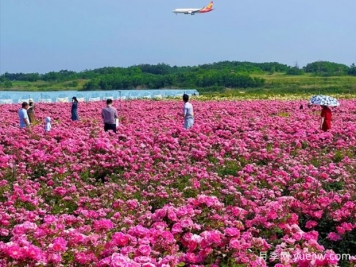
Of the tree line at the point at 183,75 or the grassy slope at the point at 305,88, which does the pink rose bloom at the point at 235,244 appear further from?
the tree line at the point at 183,75

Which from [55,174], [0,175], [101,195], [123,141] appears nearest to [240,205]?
[101,195]

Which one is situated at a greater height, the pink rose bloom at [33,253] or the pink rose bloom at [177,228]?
the pink rose bloom at [33,253]

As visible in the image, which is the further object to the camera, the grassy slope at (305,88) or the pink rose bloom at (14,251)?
the grassy slope at (305,88)

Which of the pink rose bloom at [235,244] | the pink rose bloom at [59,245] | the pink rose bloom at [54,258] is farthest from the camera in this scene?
the pink rose bloom at [235,244]

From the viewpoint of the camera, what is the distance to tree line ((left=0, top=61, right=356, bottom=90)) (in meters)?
84.4

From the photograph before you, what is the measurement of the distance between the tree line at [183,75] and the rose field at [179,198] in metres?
69.0

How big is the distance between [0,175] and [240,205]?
376 cm

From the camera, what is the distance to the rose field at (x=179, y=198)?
3.84 meters

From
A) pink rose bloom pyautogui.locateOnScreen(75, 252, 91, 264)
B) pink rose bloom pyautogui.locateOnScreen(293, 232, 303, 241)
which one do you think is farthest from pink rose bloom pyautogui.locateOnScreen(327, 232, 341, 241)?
pink rose bloom pyautogui.locateOnScreen(75, 252, 91, 264)

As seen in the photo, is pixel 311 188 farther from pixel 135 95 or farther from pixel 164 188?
pixel 135 95

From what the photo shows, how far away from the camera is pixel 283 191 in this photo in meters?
6.54

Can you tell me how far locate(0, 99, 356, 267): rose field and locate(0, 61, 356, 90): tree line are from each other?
227ft

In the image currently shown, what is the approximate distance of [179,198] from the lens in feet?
19.2

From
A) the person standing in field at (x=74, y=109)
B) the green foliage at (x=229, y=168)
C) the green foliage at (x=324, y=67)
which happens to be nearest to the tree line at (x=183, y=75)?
the green foliage at (x=324, y=67)
